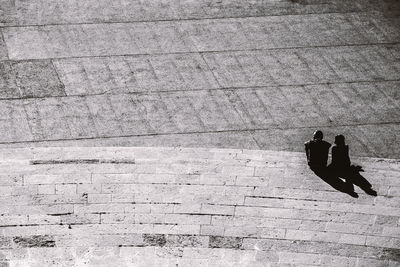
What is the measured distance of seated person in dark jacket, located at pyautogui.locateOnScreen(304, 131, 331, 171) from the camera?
511 inches

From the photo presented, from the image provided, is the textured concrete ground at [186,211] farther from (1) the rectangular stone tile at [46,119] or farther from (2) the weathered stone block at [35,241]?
(1) the rectangular stone tile at [46,119]

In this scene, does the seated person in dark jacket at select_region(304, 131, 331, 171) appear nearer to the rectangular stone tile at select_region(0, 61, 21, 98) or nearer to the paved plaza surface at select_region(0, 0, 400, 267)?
the paved plaza surface at select_region(0, 0, 400, 267)

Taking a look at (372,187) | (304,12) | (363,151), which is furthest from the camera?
(304,12)

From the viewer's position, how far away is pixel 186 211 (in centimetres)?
1205

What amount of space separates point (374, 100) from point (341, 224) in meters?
4.60

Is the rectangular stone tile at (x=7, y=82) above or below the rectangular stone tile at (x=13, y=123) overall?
below

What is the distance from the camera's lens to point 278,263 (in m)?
11.2

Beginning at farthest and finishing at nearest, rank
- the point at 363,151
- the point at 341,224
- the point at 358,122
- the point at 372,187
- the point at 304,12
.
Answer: the point at 304,12 < the point at 358,122 < the point at 363,151 < the point at 372,187 < the point at 341,224

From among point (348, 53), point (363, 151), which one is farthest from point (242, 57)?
point (363, 151)

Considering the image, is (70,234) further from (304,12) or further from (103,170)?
(304,12)

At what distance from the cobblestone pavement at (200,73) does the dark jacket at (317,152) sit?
866mm

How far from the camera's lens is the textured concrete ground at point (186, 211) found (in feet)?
37.0

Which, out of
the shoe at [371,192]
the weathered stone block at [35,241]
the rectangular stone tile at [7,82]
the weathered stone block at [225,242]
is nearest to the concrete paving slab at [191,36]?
the rectangular stone tile at [7,82]

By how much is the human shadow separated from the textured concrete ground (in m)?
0.12
